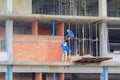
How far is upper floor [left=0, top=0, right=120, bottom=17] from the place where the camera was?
34.5 m

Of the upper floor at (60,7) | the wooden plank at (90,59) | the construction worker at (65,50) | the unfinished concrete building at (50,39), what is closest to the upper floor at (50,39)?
the unfinished concrete building at (50,39)

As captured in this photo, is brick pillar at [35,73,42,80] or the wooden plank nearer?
the wooden plank

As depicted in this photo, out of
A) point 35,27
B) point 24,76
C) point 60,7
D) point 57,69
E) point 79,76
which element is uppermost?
point 60,7

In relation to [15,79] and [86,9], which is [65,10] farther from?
[15,79]

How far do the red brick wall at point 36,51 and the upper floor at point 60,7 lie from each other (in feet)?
7.71

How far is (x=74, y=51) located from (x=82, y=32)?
5.34 ft

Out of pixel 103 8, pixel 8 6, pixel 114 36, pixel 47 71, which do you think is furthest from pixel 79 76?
pixel 8 6

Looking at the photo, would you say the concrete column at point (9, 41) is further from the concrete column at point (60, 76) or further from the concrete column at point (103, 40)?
the concrete column at point (103, 40)

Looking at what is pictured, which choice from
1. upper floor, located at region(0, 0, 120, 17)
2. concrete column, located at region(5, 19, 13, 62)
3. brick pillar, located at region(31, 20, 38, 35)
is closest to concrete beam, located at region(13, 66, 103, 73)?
concrete column, located at region(5, 19, 13, 62)

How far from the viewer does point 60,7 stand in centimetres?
3675

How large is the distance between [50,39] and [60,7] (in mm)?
4297

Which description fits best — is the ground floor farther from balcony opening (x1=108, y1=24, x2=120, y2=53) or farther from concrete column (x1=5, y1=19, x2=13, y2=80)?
balcony opening (x1=108, y1=24, x2=120, y2=53)

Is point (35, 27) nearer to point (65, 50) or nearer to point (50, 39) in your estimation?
point (50, 39)

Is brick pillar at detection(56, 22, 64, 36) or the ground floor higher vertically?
brick pillar at detection(56, 22, 64, 36)
